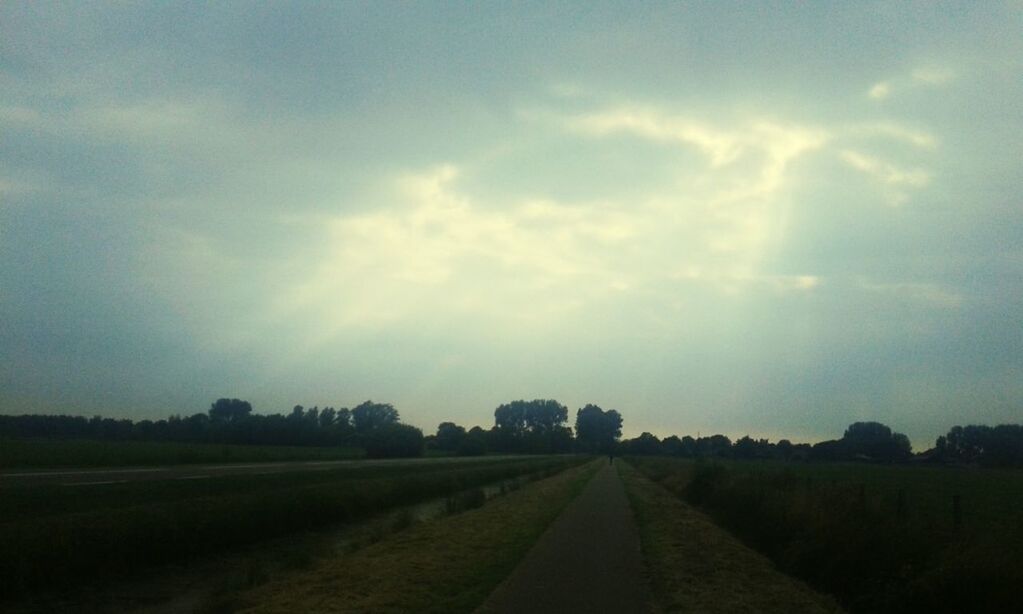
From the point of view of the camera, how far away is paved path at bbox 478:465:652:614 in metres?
12.3

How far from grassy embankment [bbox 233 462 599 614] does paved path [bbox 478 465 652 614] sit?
1.38 ft

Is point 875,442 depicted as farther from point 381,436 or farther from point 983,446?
point 381,436

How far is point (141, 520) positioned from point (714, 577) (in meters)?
12.4

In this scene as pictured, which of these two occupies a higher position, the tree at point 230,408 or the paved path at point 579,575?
the tree at point 230,408

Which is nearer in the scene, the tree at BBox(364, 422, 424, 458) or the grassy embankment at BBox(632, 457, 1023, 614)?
the grassy embankment at BBox(632, 457, 1023, 614)

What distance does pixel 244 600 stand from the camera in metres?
12.8

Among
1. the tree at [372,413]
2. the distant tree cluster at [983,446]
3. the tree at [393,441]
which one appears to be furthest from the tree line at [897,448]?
the tree at [372,413]

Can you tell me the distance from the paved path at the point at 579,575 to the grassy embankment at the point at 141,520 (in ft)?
25.8

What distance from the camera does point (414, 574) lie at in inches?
599

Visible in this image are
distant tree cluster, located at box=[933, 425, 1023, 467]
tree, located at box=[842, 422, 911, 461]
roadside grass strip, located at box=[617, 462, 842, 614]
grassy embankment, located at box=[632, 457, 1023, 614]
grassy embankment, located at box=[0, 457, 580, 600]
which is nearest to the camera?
grassy embankment, located at box=[632, 457, 1023, 614]

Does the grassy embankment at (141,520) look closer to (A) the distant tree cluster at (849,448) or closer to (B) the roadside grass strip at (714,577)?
(B) the roadside grass strip at (714,577)

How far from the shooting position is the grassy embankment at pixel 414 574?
12.4 meters

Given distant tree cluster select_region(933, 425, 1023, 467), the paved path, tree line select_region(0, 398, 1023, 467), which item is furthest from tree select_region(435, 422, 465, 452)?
the paved path

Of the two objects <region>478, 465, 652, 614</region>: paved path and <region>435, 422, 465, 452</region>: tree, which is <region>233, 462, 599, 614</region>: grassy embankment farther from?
<region>435, 422, 465, 452</region>: tree
